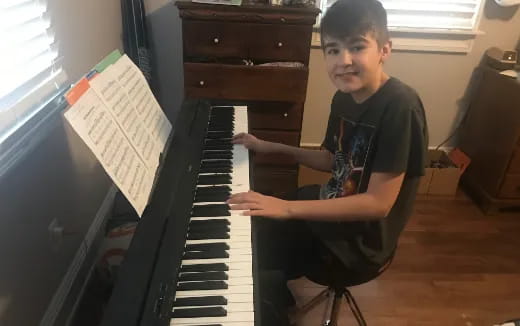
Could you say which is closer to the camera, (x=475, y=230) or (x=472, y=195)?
(x=475, y=230)

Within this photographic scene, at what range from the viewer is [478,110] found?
98.1 inches

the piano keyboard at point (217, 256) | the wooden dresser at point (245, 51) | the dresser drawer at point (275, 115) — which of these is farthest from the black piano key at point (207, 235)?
the dresser drawer at point (275, 115)

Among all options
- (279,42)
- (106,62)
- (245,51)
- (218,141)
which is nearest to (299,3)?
(279,42)

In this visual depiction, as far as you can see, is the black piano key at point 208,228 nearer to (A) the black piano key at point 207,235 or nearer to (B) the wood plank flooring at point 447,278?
(A) the black piano key at point 207,235

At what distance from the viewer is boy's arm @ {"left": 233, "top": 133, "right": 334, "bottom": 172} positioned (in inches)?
53.7

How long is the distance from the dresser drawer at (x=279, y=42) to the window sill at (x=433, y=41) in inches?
20.5

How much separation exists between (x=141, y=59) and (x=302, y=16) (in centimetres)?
89

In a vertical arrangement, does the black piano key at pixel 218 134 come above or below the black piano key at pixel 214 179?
above

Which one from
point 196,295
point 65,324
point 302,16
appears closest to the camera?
point 196,295

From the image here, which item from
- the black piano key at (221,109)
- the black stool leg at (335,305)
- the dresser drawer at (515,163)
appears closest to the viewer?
the black stool leg at (335,305)

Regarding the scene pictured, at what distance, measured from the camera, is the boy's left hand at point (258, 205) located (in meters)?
1.03

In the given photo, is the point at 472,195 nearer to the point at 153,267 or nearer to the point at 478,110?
the point at 478,110

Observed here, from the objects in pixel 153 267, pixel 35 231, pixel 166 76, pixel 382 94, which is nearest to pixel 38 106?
pixel 35 231

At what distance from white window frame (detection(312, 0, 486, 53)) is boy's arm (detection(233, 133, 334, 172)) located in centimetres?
116
